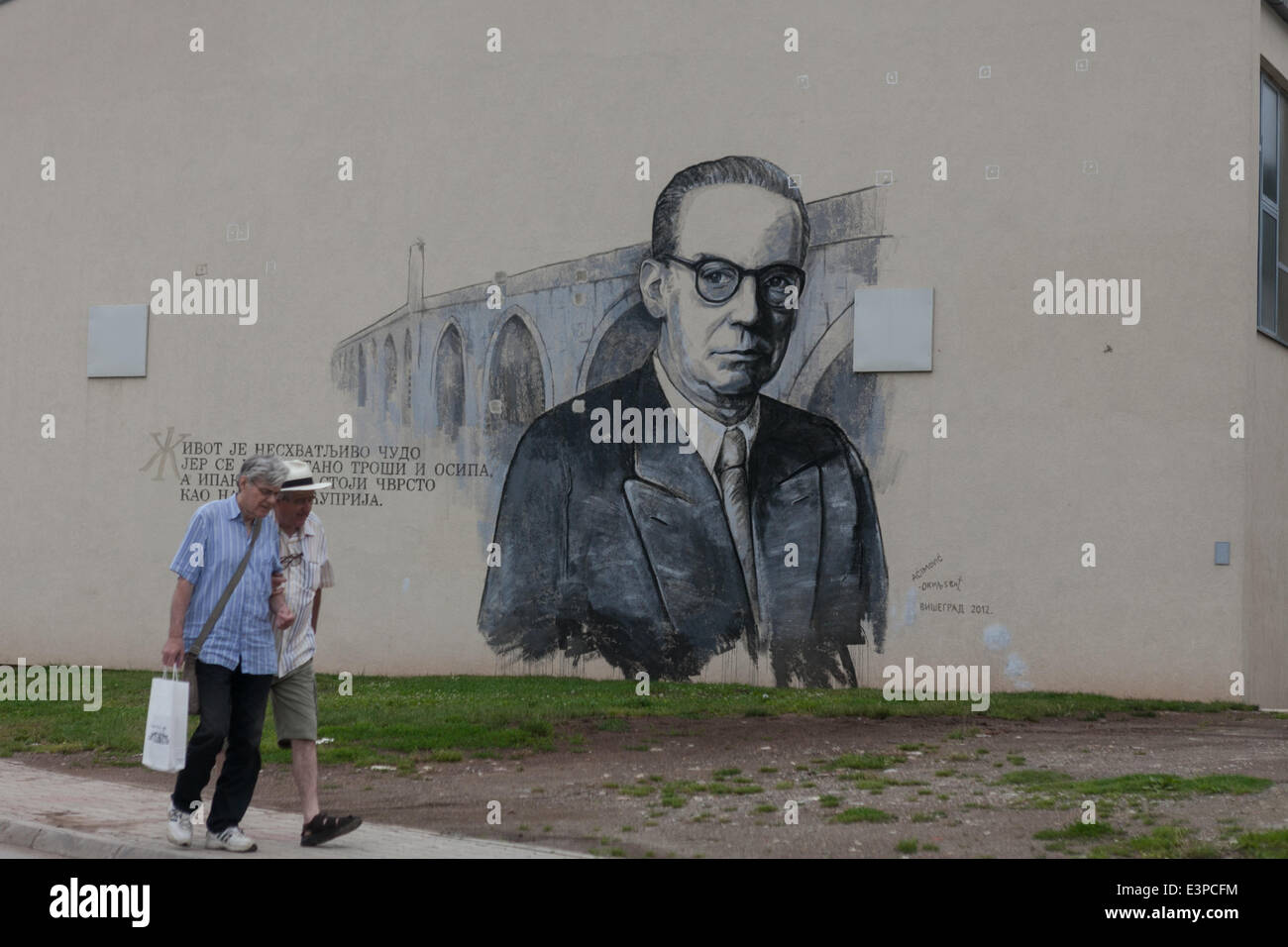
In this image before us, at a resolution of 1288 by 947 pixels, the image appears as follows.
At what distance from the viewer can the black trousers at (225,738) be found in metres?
7.39

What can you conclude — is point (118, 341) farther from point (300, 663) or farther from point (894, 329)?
point (300, 663)

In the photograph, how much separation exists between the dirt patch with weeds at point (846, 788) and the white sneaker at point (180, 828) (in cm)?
93

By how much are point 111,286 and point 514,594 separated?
6.37m

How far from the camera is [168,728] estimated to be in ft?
23.5

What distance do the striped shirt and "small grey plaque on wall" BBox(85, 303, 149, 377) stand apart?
11.2 metres

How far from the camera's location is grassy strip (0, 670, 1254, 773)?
39.2ft

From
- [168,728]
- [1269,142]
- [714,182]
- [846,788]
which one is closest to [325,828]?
[168,728]

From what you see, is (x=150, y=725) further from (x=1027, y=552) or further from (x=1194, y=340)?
(x=1194, y=340)

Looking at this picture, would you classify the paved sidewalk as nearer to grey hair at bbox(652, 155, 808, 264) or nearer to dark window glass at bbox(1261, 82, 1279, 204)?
grey hair at bbox(652, 155, 808, 264)

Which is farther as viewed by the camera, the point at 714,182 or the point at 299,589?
the point at 714,182

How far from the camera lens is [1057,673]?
15.4m

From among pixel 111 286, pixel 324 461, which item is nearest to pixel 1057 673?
pixel 324 461

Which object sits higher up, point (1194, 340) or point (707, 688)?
point (1194, 340)

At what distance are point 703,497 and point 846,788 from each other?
6.77m
